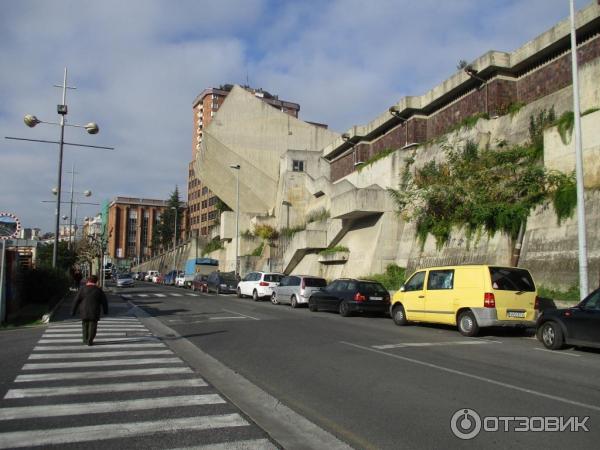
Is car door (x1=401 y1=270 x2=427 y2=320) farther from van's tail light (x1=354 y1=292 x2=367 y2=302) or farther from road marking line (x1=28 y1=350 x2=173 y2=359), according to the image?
road marking line (x1=28 y1=350 x2=173 y2=359)

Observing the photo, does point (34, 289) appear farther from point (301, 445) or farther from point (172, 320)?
point (301, 445)

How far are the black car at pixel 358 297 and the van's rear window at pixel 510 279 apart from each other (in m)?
6.97

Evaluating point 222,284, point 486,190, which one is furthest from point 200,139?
point 486,190

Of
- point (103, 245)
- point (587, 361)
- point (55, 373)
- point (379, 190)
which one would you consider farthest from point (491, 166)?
point (103, 245)

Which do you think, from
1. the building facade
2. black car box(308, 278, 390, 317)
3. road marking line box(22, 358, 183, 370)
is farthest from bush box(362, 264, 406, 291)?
the building facade

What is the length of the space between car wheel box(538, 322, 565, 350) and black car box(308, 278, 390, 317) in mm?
8535

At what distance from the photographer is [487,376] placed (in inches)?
331

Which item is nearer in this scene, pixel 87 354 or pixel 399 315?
pixel 87 354

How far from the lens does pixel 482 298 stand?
13742 millimetres

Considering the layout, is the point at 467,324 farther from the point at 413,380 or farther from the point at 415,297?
the point at 413,380

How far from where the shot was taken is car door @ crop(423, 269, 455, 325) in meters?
14.7

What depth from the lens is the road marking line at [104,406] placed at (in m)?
6.19

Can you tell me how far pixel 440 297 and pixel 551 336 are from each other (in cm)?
363

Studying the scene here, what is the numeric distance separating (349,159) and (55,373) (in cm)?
3721
